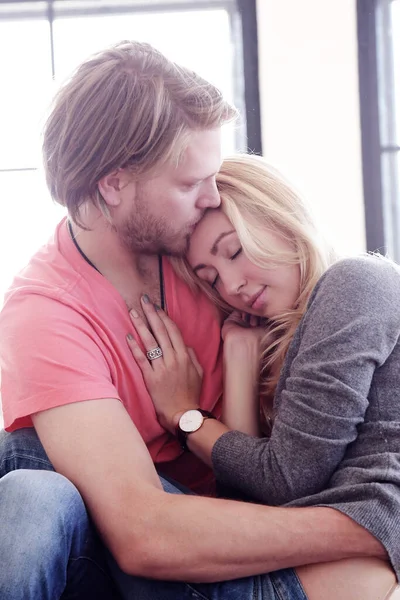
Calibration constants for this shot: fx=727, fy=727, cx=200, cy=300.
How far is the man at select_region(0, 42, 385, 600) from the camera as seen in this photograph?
1078 millimetres

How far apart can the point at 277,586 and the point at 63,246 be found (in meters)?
0.75

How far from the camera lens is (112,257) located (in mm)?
1455

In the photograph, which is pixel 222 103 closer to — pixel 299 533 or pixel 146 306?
pixel 146 306

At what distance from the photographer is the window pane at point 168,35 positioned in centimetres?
267

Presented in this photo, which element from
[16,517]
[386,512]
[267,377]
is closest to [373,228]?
[267,377]

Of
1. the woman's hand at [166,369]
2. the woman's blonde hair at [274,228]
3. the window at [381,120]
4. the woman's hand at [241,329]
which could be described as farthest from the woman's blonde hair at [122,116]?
the window at [381,120]

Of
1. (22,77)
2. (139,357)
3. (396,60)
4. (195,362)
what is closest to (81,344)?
(139,357)

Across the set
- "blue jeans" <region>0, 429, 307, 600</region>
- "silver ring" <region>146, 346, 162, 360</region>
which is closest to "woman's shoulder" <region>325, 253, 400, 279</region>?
"silver ring" <region>146, 346, 162, 360</region>

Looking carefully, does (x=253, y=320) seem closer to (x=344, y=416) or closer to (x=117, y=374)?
(x=117, y=374)

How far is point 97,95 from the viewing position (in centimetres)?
135

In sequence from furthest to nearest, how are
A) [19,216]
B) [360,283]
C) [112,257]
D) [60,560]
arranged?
[19,216]
[112,257]
[360,283]
[60,560]

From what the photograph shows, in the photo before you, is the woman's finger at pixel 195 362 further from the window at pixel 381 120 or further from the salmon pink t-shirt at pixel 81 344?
the window at pixel 381 120

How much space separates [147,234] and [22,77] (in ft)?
4.99

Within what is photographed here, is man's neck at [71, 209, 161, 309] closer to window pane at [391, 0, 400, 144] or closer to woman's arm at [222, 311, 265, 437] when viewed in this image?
woman's arm at [222, 311, 265, 437]
